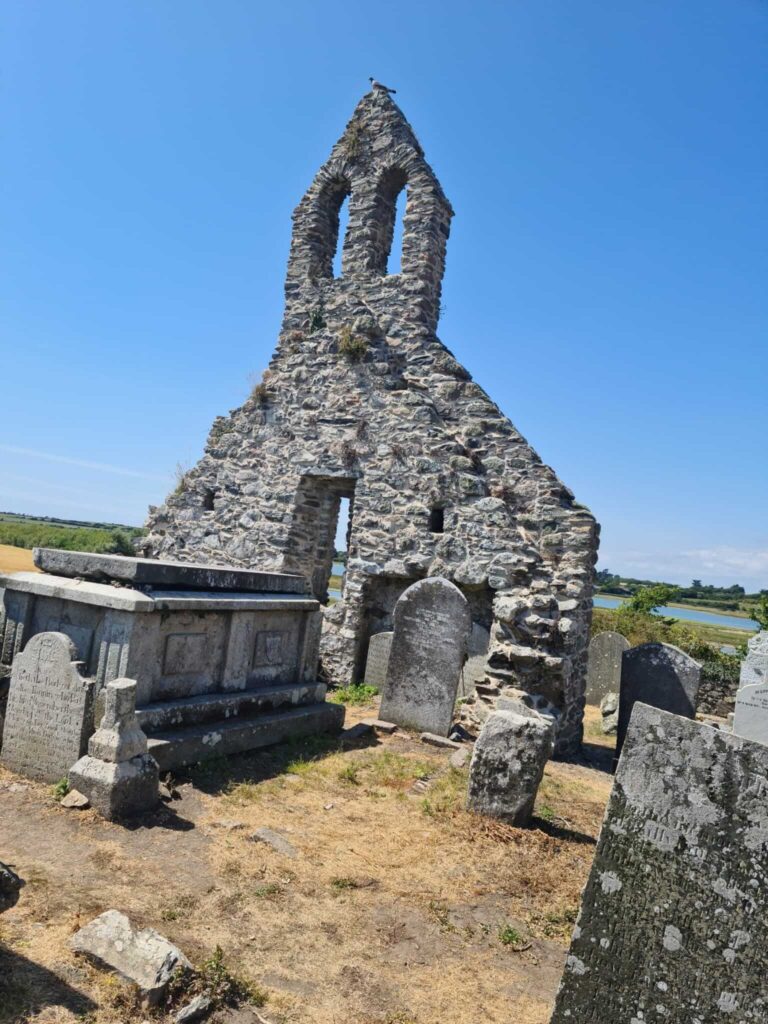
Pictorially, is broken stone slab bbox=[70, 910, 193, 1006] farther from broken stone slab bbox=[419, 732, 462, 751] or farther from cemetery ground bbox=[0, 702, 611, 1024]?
broken stone slab bbox=[419, 732, 462, 751]

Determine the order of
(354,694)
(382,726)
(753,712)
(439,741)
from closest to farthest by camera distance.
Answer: (439,741) → (382,726) → (753,712) → (354,694)

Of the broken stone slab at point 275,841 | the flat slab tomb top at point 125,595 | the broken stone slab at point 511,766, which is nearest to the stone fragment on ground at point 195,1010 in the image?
the broken stone slab at point 275,841

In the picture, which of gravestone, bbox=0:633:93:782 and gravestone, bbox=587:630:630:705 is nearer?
gravestone, bbox=0:633:93:782

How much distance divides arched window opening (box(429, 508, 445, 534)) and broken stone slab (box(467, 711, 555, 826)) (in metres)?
5.20

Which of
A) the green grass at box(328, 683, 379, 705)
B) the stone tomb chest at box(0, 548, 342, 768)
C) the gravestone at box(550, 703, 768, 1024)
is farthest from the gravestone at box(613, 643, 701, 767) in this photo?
the gravestone at box(550, 703, 768, 1024)

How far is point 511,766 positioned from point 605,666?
9.43 m

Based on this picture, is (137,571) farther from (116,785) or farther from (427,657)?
(427,657)

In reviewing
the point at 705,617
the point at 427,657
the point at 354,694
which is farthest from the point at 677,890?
the point at 705,617

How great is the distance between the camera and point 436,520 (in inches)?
428

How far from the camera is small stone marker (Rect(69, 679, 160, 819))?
4941 mm

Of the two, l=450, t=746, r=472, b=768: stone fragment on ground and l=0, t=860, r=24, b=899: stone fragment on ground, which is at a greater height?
l=0, t=860, r=24, b=899: stone fragment on ground

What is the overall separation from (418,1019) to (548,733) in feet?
9.35

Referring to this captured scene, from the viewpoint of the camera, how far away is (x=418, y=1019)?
3184 mm

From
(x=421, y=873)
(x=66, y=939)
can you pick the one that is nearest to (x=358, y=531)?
(x=421, y=873)
